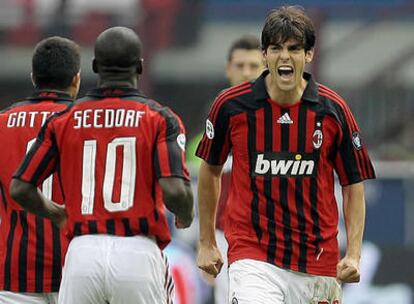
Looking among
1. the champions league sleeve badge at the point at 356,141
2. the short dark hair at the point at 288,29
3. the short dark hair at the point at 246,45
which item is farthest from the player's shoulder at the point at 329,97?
Result: the short dark hair at the point at 246,45

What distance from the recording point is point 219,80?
15.0 m

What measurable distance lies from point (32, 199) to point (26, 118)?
804 millimetres

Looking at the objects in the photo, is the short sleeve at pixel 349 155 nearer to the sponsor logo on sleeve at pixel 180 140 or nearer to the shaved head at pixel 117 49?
the sponsor logo on sleeve at pixel 180 140

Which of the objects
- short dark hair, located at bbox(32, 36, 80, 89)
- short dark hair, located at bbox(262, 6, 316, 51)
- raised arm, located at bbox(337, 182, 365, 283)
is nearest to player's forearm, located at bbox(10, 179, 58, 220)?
short dark hair, located at bbox(32, 36, 80, 89)

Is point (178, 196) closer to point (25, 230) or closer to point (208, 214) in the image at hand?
point (208, 214)

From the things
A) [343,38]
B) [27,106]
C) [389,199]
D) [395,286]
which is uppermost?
[343,38]

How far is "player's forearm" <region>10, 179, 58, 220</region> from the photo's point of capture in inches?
253

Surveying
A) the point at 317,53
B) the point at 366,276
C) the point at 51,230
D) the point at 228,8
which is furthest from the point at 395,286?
the point at 51,230

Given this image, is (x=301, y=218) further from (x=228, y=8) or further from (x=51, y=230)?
(x=228, y=8)

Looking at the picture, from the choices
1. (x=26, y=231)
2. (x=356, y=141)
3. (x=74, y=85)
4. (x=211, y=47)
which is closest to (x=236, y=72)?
(x=74, y=85)

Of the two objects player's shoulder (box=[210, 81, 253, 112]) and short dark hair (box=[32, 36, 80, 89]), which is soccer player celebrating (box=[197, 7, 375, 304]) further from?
short dark hair (box=[32, 36, 80, 89])

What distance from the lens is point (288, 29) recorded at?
6.91 meters

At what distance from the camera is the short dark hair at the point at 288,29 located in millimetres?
6910

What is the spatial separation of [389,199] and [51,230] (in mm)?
5674
